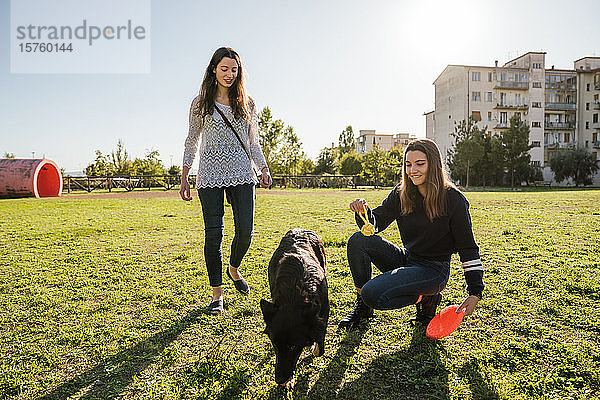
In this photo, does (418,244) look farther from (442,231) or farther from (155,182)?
(155,182)

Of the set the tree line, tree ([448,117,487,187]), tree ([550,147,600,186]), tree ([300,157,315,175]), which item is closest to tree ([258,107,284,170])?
the tree line

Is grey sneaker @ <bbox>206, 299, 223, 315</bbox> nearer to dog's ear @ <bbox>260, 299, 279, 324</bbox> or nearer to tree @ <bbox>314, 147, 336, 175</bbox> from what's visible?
dog's ear @ <bbox>260, 299, 279, 324</bbox>

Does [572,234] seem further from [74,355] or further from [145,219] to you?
[145,219]

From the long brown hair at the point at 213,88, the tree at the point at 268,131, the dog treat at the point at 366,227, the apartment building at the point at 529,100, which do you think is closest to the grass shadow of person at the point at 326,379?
the dog treat at the point at 366,227

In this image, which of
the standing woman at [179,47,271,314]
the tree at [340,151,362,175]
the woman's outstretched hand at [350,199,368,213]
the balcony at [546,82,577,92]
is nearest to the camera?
the woman's outstretched hand at [350,199,368,213]

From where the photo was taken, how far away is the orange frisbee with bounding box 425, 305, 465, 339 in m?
2.99

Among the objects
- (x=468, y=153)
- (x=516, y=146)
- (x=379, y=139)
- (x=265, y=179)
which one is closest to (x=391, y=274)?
(x=265, y=179)

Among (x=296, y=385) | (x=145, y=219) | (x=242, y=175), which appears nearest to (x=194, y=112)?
(x=242, y=175)

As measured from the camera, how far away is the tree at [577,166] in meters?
48.3

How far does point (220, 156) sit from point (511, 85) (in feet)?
221

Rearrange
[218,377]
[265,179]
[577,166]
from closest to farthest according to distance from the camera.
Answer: [218,377] → [265,179] → [577,166]

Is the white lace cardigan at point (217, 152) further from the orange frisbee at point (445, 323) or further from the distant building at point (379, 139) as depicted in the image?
the distant building at point (379, 139)

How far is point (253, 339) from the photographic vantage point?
334 cm

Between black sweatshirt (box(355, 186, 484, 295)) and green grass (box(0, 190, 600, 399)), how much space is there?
2.01 ft
